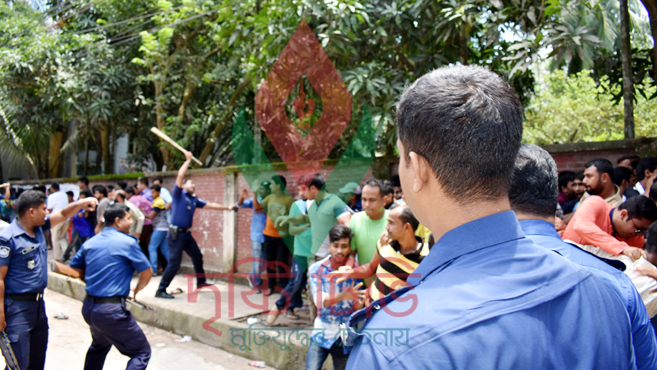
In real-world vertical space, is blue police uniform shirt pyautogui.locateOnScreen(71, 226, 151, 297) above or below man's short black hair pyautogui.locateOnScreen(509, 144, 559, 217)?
below

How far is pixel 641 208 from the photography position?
3.04 metres

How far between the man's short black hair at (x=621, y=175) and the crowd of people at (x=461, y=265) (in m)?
0.10

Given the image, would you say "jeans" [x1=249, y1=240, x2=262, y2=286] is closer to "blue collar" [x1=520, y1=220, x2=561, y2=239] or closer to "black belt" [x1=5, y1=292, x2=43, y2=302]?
"black belt" [x1=5, y1=292, x2=43, y2=302]

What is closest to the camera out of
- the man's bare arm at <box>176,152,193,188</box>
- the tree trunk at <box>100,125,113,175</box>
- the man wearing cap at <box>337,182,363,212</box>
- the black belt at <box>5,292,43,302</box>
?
the black belt at <box>5,292,43,302</box>

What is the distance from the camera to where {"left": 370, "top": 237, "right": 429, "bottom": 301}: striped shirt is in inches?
120

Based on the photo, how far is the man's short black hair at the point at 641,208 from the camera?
118 inches

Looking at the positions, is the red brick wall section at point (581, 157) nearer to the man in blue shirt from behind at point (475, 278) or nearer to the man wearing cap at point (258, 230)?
the man wearing cap at point (258, 230)

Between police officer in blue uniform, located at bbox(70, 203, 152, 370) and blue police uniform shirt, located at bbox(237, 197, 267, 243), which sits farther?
blue police uniform shirt, located at bbox(237, 197, 267, 243)

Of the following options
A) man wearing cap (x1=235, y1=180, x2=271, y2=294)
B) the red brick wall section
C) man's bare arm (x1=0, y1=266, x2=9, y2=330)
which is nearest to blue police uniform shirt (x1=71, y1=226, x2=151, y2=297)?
man's bare arm (x1=0, y1=266, x2=9, y2=330)

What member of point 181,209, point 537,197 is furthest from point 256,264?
point 537,197

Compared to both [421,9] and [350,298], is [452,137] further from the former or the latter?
[421,9]

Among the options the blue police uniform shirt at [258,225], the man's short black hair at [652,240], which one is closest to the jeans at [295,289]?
the blue police uniform shirt at [258,225]

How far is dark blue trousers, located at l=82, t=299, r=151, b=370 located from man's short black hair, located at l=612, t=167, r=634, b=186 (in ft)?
14.2

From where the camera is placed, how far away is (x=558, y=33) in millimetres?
4500
